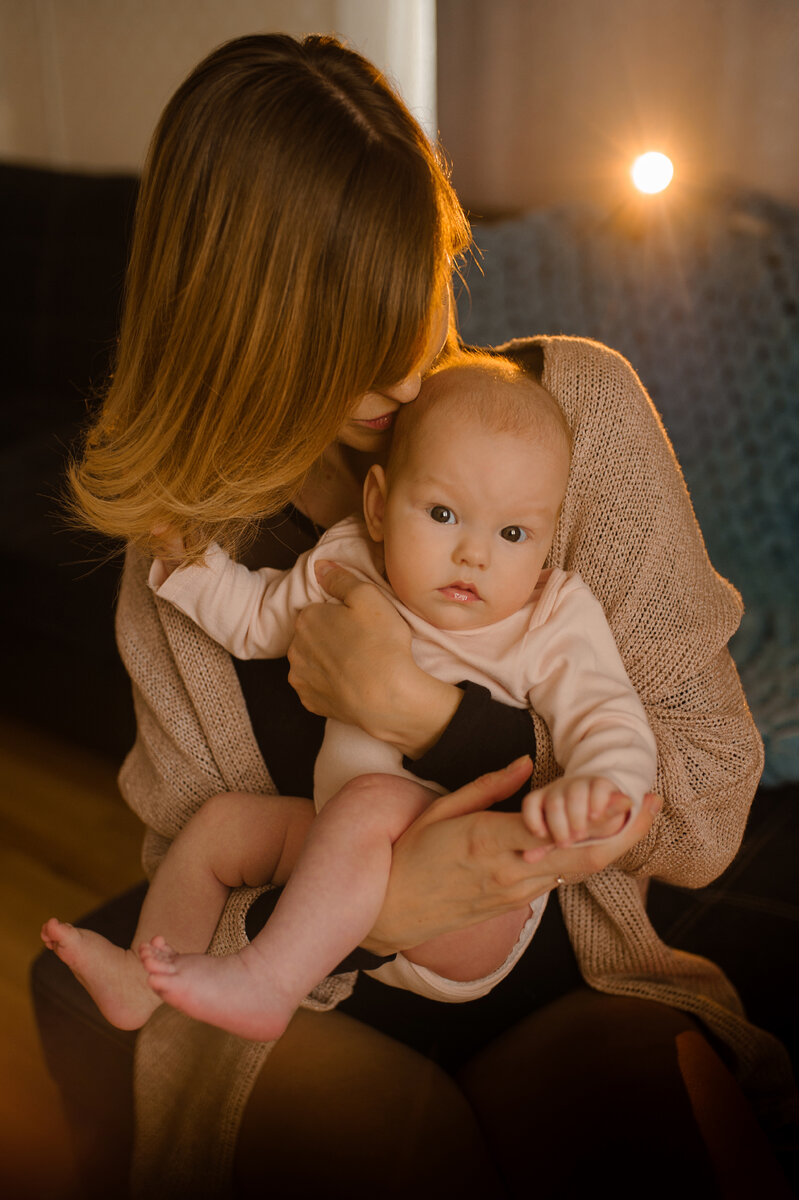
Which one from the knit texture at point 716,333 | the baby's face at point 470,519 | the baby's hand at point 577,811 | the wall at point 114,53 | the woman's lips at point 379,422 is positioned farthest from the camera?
the wall at point 114,53

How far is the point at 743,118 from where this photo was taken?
38.3 inches

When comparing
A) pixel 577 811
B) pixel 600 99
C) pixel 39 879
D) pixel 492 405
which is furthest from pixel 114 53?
pixel 577 811

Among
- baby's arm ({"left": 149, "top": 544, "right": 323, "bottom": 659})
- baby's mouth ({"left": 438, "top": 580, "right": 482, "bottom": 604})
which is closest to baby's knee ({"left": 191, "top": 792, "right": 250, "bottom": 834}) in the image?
baby's arm ({"left": 149, "top": 544, "right": 323, "bottom": 659})

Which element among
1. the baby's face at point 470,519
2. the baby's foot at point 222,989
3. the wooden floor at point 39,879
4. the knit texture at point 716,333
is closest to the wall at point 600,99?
the knit texture at point 716,333

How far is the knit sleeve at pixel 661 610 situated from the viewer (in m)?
0.58

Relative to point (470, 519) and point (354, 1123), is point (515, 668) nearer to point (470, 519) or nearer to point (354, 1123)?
point (470, 519)

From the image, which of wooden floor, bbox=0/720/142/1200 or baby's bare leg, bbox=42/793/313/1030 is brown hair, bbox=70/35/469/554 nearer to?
baby's bare leg, bbox=42/793/313/1030

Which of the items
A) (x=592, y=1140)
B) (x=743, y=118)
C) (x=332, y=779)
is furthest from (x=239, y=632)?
(x=743, y=118)

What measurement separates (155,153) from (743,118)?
28.9 inches

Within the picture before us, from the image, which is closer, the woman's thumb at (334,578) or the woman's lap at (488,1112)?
the woman's lap at (488,1112)

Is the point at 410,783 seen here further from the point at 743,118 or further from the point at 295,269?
the point at 743,118

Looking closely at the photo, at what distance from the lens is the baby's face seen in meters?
0.52

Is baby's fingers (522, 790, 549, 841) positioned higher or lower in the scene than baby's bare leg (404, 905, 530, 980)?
higher

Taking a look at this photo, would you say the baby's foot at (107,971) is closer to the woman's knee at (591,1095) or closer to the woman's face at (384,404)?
the woman's knee at (591,1095)
